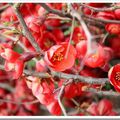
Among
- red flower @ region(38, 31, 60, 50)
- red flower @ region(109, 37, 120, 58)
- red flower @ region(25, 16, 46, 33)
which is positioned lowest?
red flower @ region(109, 37, 120, 58)

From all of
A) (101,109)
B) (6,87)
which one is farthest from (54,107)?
(6,87)

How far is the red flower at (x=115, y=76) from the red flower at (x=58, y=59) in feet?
0.26

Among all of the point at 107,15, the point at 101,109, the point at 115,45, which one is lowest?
the point at 101,109

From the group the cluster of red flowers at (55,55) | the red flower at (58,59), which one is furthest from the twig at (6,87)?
the red flower at (58,59)

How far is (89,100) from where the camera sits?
3.72 feet

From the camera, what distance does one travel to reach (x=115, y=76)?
772 mm

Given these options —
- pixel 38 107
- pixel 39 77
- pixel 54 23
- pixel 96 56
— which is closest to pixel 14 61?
pixel 39 77

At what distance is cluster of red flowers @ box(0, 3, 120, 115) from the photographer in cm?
76

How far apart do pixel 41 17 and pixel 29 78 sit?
0.16 m

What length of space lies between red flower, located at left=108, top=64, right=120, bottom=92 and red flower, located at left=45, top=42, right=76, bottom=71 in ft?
0.26

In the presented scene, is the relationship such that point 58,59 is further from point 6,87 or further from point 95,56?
point 6,87

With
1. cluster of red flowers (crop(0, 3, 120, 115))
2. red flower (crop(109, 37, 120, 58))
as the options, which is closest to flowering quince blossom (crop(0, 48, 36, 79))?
cluster of red flowers (crop(0, 3, 120, 115))

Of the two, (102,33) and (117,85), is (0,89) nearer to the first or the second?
(102,33)

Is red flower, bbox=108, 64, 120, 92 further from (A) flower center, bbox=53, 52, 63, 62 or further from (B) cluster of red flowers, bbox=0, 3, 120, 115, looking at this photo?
(A) flower center, bbox=53, 52, 63, 62
